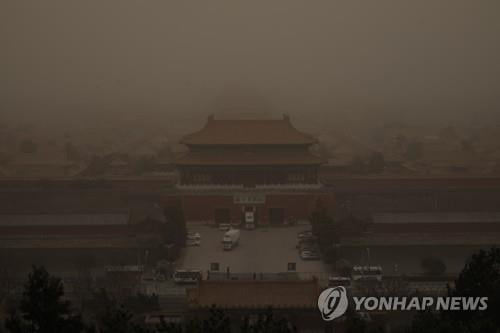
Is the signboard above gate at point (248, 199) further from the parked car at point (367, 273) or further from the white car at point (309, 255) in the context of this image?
the parked car at point (367, 273)

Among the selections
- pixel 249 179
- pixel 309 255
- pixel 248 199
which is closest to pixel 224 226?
pixel 248 199

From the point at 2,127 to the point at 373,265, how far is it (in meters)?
13.9

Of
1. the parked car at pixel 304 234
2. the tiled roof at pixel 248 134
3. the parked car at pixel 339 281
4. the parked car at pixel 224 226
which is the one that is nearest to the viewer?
the parked car at pixel 339 281

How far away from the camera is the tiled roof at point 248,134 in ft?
30.3

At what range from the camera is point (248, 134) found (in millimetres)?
9484

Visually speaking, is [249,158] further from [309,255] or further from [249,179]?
[309,255]

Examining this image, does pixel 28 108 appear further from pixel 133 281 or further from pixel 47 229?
pixel 133 281

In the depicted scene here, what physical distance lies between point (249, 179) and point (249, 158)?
0.26m

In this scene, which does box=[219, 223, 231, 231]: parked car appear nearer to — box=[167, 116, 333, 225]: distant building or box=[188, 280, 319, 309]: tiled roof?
box=[167, 116, 333, 225]: distant building

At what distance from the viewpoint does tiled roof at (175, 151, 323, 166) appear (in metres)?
9.04

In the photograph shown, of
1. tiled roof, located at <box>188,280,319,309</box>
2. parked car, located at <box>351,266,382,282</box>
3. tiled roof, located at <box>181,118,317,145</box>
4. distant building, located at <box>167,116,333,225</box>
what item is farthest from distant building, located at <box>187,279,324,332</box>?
tiled roof, located at <box>181,118,317,145</box>

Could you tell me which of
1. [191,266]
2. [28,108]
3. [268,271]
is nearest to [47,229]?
[191,266]

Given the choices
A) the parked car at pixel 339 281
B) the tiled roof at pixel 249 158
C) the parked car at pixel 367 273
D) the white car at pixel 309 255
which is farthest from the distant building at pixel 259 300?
the tiled roof at pixel 249 158

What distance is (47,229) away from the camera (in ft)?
25.4
